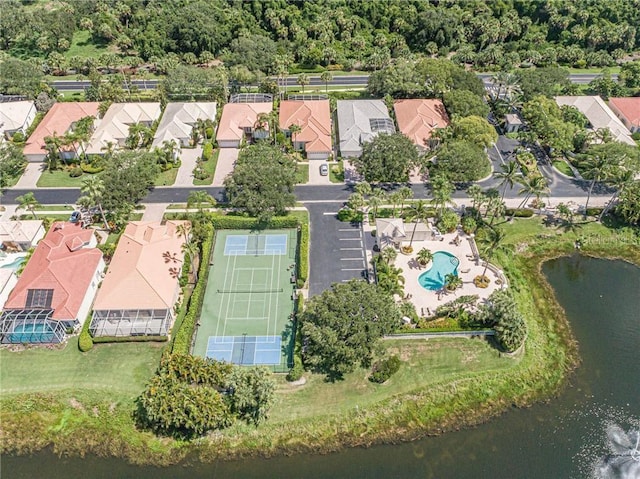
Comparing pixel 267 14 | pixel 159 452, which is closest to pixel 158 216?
pixel 159 452

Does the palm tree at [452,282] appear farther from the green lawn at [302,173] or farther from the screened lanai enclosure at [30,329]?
the screened lanai enclosure at [30,329]

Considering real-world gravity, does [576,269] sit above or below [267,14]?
below

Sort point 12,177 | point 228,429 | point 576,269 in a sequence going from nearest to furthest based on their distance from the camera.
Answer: point 228,429, point 576,269, point 12,177

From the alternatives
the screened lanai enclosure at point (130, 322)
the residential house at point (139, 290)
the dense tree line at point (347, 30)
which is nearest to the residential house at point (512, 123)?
the dense tree line at point (347, 30)

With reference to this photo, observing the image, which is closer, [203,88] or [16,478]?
[16,478]

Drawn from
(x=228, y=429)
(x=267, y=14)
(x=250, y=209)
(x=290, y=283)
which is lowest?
(x=228, y=429)

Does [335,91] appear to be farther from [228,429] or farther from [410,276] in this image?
[228,429]
